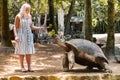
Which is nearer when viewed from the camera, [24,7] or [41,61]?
[24,7]

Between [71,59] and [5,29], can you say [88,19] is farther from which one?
[71,59]

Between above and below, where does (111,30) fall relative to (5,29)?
above

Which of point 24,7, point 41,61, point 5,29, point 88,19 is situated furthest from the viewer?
point 5,29

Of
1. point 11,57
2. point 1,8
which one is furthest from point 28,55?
point 1,8

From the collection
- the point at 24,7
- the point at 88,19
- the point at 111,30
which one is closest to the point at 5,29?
the point at 88,19

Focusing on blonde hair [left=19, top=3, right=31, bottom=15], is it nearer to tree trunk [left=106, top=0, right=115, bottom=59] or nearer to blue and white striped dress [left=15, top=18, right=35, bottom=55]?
blue and white striped dress [left=15, top=18, right=35, bottom=55]

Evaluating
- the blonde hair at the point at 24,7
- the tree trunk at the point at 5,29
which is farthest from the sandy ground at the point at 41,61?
the blonde hair at the point at 24,7

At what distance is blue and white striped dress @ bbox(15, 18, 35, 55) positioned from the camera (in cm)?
769

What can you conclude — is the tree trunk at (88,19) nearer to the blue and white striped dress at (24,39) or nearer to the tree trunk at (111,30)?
the tree trunk at (111,30)

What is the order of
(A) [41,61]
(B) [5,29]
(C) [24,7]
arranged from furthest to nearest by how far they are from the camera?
(B) [5,29] < (A) [41,61] < (C) [24,7]

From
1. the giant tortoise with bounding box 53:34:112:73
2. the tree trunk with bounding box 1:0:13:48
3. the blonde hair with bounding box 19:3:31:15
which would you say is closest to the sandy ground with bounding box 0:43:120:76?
the tree trunk with bounding box 1:0:13:48

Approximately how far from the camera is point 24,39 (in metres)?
7.74

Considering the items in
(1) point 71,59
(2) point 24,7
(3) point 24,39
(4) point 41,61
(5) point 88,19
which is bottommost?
(4) point 41,61

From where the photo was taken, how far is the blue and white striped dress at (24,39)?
769 cm
